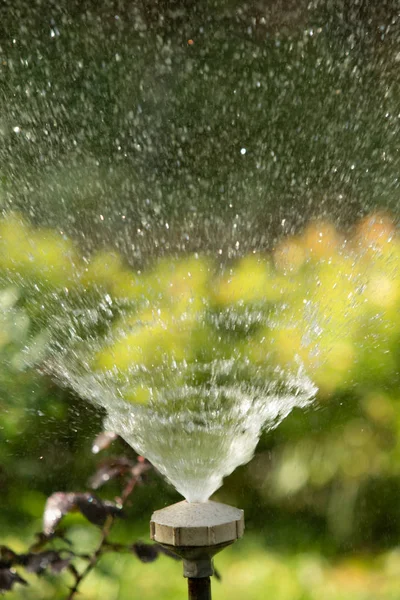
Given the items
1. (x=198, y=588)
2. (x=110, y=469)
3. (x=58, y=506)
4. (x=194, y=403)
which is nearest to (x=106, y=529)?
(x=110, y=469)

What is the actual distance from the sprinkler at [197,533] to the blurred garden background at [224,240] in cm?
65

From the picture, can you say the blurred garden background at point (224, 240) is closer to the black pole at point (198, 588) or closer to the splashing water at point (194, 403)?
the splashing water at point (194, 403)

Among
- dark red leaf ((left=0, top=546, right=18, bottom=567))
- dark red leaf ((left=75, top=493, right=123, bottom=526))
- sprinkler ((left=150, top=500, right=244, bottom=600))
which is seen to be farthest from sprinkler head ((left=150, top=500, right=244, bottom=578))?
dark red leaf ((left=0, top=546, right=18, bottom=567))

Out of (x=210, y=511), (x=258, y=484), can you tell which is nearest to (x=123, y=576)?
(x=258, y=484)

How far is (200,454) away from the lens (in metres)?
0.99

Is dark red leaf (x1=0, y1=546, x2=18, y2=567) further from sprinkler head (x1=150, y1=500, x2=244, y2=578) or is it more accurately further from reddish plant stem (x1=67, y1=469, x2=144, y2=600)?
sprinkler head (x1=150, y1=500, x2=244, y2=578)

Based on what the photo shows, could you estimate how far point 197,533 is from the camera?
820mm

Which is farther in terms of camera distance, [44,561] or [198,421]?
[44,561]

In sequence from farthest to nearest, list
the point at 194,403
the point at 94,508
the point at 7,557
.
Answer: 1. the point at 7,557
2. the point at 94,508
3. the point at 194,403

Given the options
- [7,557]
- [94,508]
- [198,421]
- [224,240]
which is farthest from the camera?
[224,240]

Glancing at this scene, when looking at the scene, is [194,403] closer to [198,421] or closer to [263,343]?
[198,421]

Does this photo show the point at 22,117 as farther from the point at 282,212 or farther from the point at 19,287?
the point at 282,212

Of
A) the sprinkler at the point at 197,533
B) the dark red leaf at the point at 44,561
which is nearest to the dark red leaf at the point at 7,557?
the dark red leaf at the point at 44,561

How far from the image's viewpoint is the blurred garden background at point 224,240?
154 centimetres
